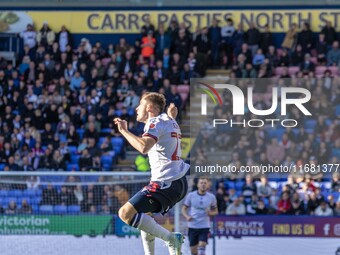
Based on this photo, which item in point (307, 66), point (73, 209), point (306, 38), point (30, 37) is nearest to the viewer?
point (73, 209)

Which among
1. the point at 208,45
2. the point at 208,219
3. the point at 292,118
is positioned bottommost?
the point at 208,219

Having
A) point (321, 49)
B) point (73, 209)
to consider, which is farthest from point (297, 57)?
point (73, 209)

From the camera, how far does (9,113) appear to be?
2422cm

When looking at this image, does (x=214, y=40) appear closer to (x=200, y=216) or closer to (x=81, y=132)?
(x=81, y=132)

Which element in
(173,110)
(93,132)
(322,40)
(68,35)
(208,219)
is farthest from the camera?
(68,35)

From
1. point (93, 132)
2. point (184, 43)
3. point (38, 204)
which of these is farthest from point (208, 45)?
point (38, 204)

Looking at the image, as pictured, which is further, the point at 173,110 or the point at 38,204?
the point at 38,204

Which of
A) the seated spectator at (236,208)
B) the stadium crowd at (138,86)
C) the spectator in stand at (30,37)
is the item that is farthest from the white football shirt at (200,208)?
the spectator in stand at (30,37)

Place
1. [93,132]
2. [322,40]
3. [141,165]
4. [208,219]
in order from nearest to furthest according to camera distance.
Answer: [208,219], [141,165], [93,132], [322,40]

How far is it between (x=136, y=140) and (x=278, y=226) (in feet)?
23.7

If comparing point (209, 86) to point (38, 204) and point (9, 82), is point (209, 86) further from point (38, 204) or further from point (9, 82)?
point (38, 204)

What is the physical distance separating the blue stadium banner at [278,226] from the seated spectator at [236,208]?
823 mm

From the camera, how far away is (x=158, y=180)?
995 cm

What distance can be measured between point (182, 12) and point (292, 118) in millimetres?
6806
